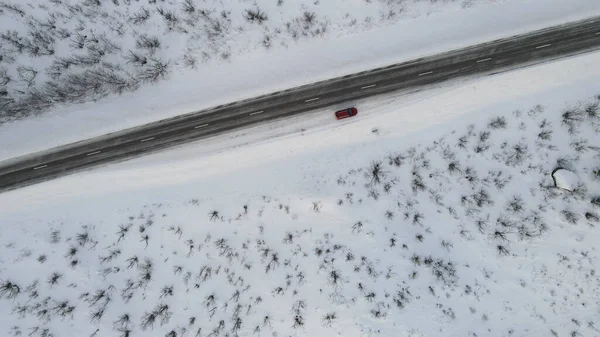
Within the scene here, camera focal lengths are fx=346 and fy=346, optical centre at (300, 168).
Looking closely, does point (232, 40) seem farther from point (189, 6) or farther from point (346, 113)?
point (346, 113)

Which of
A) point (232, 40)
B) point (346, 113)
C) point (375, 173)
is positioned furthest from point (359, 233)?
point (232, 40)

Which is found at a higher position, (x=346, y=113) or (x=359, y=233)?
(x=346, y=113)

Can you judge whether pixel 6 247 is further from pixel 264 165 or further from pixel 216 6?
pixel 216 6

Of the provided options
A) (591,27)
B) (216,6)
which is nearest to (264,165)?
(216,6)

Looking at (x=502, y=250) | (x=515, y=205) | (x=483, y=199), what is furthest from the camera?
(x=483, y=199)

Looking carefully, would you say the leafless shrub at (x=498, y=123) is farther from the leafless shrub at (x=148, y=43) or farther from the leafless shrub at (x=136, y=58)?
the leafless shrub at (x=136, y=58)

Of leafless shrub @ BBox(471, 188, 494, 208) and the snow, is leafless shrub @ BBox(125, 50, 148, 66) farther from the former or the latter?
the snow

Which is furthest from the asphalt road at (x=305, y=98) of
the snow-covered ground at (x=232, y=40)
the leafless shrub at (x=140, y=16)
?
the leafless shrub at (x=140, y=16)

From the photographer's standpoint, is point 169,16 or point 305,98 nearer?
point 169,16
